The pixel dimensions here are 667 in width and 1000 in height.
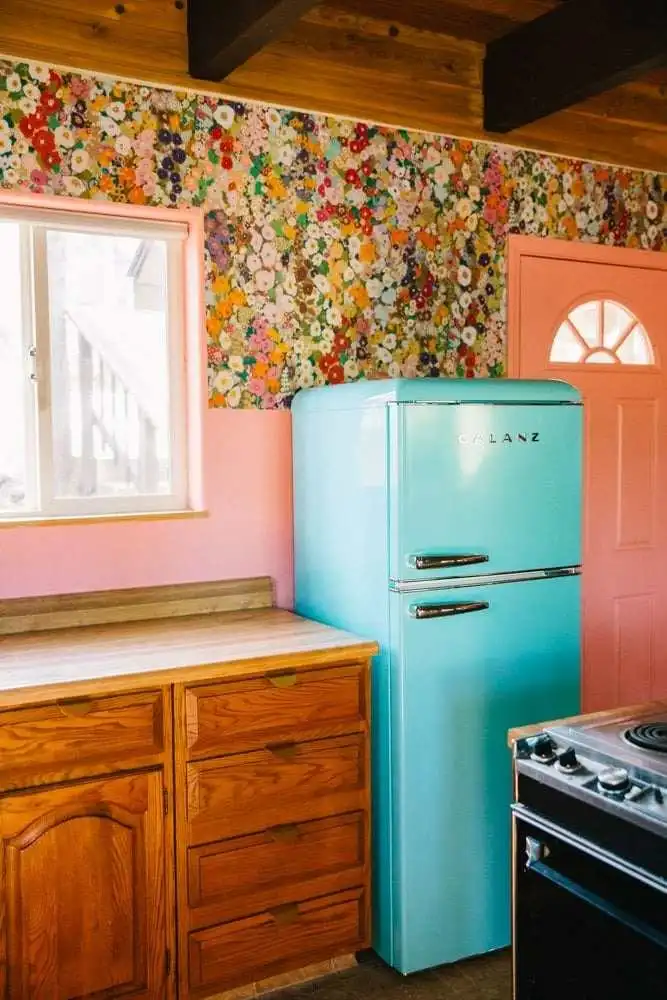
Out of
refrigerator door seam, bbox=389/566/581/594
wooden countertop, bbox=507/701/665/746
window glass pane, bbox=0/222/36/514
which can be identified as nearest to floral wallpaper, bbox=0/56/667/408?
window glass pane, bbox=0/222/36/514

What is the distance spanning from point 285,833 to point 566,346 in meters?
2.11

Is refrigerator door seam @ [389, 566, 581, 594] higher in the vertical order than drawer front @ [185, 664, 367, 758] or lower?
higher

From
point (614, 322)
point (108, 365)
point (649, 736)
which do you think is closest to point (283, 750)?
point (649, 736)

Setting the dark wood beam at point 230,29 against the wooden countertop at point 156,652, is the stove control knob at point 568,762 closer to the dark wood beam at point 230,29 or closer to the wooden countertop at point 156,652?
the wooden countertop at point 156,652

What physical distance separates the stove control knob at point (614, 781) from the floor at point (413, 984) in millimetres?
1143

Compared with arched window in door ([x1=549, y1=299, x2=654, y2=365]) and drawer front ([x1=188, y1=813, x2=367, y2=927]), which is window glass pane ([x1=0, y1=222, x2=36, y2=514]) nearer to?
drawer front ([x1=188, y1=813, x2=367, y2=927])

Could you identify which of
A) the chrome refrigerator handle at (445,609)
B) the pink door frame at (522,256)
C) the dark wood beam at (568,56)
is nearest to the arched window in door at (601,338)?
the pink door frame at (522,256)

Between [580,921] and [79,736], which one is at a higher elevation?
[79,736]

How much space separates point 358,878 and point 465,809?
35cm

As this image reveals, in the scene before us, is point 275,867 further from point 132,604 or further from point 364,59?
point 364,59

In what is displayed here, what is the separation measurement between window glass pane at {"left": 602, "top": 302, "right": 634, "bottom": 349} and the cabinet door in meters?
2.45

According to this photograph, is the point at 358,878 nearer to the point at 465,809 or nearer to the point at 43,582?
the point at 465,809

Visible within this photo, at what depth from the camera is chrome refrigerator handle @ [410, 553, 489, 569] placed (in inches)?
101

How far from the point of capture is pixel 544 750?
1.92 m
